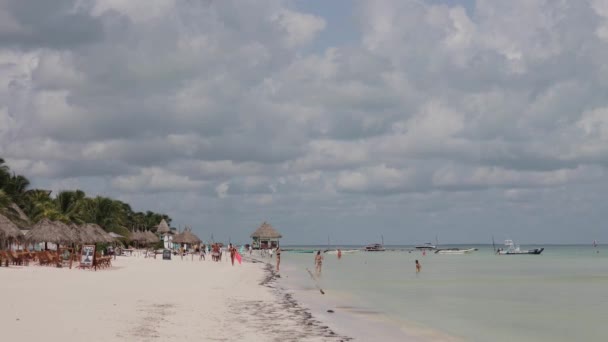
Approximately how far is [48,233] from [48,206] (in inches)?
631

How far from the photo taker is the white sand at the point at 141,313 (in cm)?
1212

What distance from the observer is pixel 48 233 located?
35.2 metres

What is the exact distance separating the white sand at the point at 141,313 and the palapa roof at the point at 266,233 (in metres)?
63.3

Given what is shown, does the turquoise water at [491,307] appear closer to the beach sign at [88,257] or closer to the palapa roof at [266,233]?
the beach sign at [88,257]

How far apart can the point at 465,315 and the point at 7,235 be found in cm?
2386

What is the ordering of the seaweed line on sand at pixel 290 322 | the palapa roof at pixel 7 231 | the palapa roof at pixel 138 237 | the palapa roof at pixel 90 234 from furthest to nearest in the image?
1. the palapa roof at pixel 138 237
2. the palapa roof at pixel 90 234
3. the palapa roof at pixel 7 231
4. the seaweed line on sand at pixel 290 322

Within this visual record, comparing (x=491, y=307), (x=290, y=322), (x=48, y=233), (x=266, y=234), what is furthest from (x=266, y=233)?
(x=290, y=322)

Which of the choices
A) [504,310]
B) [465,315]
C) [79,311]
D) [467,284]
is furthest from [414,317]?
[467,284]

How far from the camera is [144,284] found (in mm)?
24844

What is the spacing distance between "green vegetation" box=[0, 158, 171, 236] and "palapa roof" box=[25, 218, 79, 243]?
656 cm

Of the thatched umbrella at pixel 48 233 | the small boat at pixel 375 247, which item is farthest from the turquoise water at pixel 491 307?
the small boat at pixel 375 247

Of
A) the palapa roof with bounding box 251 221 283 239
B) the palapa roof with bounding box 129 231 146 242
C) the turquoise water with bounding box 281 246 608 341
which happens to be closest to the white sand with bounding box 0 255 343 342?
the turquoise water with bounding box 281 246 608 341

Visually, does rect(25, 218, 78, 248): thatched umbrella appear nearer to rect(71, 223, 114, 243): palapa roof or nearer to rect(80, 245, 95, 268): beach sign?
rect(71, 223, 114, 243): palapa roof

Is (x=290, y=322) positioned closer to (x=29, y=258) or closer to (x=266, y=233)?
(x=29, y=258)
